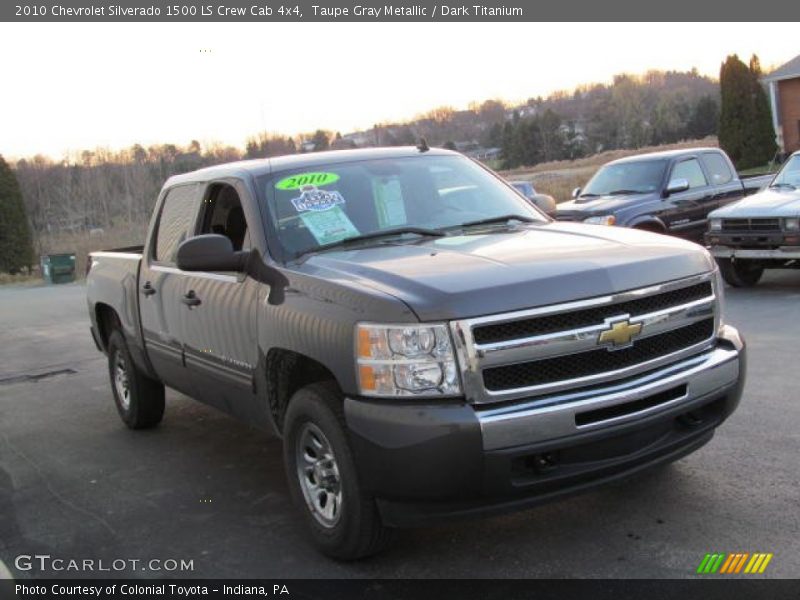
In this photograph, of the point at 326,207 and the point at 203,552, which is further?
the point at 326,207

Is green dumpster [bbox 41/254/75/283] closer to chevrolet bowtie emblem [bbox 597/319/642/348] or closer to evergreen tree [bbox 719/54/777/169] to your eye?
evergreen tree [bbox 719/54/777/169]

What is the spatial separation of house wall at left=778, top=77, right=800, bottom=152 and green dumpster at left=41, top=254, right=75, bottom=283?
31.5 m

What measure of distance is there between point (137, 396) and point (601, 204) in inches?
296

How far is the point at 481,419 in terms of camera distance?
10.8ft

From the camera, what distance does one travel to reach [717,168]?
1307cm

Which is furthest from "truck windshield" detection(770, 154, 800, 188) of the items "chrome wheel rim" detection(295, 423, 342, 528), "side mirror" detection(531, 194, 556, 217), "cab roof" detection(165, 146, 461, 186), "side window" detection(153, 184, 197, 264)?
"chrome wheel rim" detection(295, 423, 342, 528)

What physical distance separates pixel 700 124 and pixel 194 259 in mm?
56406

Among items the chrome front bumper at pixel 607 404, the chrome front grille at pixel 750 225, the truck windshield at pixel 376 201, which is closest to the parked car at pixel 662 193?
the chrome front grille at pixel 750 225

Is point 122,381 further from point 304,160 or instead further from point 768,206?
point 768,206

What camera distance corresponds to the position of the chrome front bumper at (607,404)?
330 cm

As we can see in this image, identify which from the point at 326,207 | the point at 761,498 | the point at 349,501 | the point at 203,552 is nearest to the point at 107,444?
the point at 203,552

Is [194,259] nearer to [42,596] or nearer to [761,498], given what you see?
[42,596]

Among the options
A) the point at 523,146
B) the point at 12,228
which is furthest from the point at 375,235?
the point at 523,146

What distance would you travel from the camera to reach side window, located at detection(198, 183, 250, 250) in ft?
16.8
